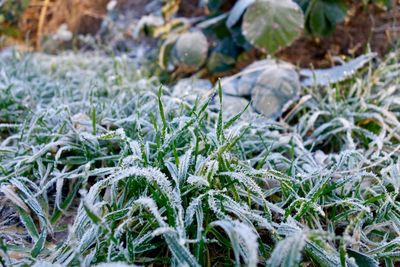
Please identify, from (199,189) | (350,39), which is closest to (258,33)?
(350,39)

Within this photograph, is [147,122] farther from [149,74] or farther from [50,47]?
[50,47]

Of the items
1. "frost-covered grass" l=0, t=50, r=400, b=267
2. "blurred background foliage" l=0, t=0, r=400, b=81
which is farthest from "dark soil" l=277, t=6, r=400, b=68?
"frost-covered grass" l=0, t=50, r=400, b=267

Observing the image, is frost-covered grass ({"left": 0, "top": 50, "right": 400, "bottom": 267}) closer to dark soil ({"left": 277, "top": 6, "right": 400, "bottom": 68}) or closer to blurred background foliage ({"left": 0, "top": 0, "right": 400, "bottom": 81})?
blurred background foliage ({"left": 0, "top": 0, "right": 400, "bottom": 81})

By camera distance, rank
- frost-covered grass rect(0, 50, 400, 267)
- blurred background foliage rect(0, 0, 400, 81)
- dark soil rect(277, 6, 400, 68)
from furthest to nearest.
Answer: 1. dark soil rect(277, 6, 400, 68)
2. blurred background foliage rect(0, 0, 400, 81)
3. frost-covered grass rect(0, 50, 400, 267)

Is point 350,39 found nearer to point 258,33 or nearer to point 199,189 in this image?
point 258,33

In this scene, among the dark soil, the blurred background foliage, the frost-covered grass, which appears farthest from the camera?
the dark soil

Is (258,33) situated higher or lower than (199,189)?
higher

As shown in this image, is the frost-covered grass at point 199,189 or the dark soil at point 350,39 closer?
the frost-covered grass at point 199,189

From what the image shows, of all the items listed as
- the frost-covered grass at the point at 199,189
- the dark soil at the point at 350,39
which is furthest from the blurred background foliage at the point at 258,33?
the frost-covered grass at the point at 199,189

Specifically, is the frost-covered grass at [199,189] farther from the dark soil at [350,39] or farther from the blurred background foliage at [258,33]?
the dark soil at [350,39]
